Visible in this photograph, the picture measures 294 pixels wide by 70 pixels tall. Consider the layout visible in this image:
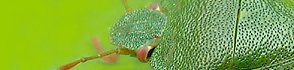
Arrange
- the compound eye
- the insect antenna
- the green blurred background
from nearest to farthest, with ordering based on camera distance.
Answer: the green blurred background < the insect antenna < the compound eye

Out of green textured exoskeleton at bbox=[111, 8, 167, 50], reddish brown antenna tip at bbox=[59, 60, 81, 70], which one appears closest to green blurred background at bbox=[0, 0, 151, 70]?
reddish brown antenna tip at bbox=[59, 60, 81, 70]

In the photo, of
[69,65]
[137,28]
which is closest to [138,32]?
[137,28]

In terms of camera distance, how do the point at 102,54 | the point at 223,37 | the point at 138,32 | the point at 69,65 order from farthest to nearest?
1. the point at 138,32
2. the point at 102,54
3. the point at 69,65
4. the point at 223,37

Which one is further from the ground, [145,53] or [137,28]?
[137,28]

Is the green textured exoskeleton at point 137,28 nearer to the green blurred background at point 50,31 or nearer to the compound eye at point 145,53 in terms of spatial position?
the compound eye at point 145,53

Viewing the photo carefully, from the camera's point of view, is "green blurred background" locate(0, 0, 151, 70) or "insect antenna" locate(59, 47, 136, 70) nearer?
"green blurred background" locate(0, 0, 151, 70)

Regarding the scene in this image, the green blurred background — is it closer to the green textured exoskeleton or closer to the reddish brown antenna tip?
the reddish brown antenna tip

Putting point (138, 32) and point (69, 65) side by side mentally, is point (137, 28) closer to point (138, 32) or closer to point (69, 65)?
point (138, 32)
